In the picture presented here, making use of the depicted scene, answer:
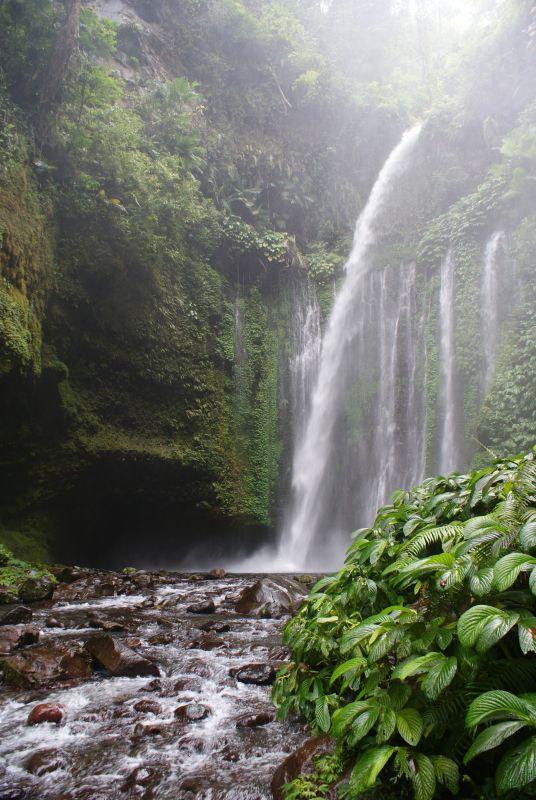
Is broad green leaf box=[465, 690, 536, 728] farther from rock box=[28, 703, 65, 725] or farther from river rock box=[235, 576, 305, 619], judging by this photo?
river rock box=[235, 576, 305, 619]

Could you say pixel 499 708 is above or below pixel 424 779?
above

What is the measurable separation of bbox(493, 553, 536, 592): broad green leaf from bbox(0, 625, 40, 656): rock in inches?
180

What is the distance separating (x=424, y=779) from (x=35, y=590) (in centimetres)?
679

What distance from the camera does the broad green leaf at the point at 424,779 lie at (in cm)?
155

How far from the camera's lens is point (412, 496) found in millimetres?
3244

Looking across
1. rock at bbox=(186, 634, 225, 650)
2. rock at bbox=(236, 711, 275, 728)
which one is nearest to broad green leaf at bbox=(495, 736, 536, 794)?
rock at bbox=(236, 711, 275, 728)

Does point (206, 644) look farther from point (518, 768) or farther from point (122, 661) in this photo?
point (518, 768)

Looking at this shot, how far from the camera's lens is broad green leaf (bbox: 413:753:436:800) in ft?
5.08

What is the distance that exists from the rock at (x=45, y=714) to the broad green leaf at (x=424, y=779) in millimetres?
2670

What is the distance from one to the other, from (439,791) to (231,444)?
11083 mm

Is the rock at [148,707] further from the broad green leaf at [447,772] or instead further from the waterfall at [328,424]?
the waterfall at [328,424]

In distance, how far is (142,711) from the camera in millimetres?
3387

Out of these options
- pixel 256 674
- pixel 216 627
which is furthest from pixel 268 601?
pixel 256 674

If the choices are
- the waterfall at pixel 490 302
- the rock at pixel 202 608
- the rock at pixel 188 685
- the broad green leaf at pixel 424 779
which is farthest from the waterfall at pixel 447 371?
the broad green leaf at pixel 424 779
